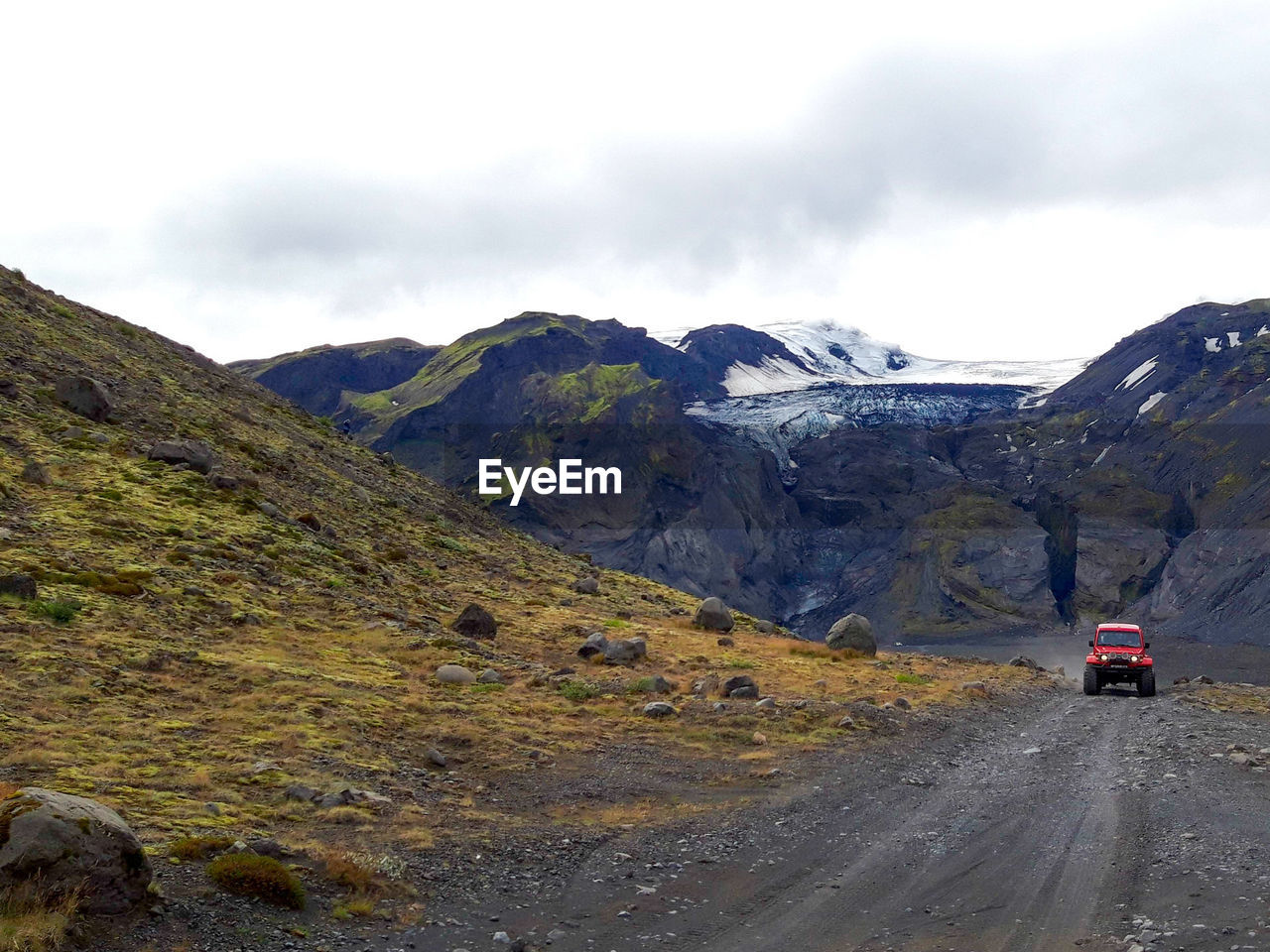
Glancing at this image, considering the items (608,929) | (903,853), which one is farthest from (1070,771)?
(608,929)

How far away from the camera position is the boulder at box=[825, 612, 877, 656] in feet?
155

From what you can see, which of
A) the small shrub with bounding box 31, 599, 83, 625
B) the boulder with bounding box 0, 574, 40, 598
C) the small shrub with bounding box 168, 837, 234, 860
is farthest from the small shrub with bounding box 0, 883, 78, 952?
the boulder with bounding box 0, 574, 40, 598

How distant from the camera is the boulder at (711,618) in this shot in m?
46.2

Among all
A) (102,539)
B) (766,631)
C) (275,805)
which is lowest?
(766,631)

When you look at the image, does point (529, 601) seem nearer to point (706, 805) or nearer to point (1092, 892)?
point (706, 805)

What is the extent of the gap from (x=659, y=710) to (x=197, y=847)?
44.1 ft

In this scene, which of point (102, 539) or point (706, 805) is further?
point (102, 539)

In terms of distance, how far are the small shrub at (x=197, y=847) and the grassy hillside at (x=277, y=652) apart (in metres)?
0.23

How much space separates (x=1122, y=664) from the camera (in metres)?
42.1

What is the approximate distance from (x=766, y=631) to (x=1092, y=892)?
39.9m

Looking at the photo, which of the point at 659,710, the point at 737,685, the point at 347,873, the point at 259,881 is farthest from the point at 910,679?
the point at 259,881

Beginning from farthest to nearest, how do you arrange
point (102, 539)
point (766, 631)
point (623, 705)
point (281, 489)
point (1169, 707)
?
point (766, 631)
point (281, 489)
point (1169, 707)
point (102, 539)
point (623, 705)

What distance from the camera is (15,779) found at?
13.3 meters

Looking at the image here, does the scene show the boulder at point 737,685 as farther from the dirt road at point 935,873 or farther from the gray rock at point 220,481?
the gray rock at point 220,481
